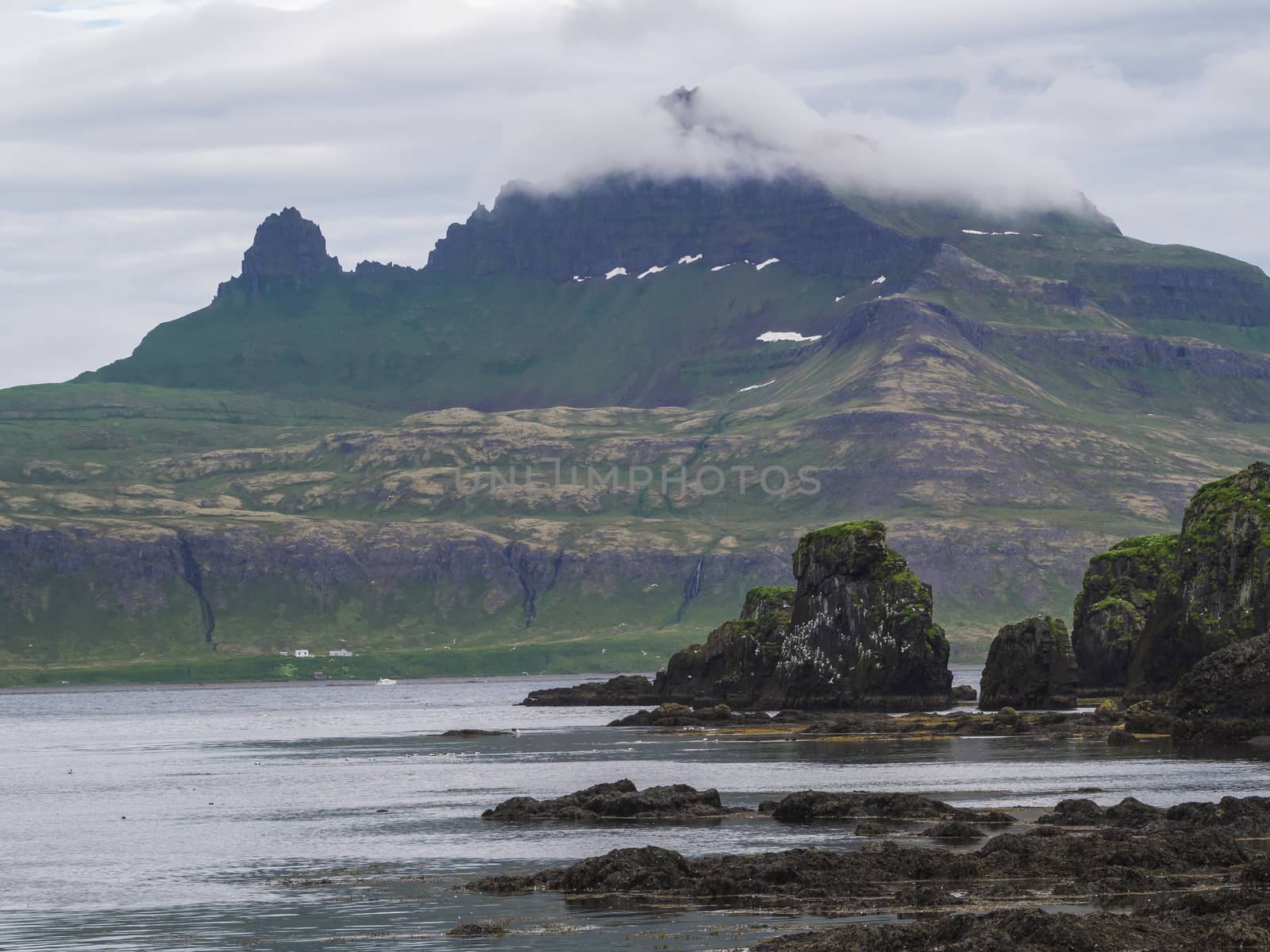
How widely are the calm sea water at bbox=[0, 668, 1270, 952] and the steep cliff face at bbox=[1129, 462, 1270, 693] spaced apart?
12.9m

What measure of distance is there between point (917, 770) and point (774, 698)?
78.1 metres

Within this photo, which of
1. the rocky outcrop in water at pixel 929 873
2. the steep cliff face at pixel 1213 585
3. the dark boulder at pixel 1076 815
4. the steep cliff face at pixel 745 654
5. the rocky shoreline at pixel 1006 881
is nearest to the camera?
the rocky shoreline at pixel 1006 881

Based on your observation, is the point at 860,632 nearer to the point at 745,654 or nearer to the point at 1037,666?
the point at 1037,666

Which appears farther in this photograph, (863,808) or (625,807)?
(625,807)

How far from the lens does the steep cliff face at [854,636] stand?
166 metres

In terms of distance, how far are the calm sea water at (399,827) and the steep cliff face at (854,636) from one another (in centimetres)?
2773

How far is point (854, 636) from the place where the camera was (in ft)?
552

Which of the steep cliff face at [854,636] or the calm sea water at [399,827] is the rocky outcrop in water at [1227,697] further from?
the steep cliff face at [854,636]

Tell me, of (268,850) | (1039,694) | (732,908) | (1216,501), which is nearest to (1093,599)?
(1039,694)

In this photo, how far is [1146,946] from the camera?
137 ft

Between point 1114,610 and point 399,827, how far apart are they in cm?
9747

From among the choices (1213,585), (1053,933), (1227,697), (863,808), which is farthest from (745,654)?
(1053,933)

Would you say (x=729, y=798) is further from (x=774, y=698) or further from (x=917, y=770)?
(x=774, y=698)

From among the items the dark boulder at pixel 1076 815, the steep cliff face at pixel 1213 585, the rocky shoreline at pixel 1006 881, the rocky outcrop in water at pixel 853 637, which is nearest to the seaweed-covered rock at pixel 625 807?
the rocky shoreline at pixel 1006 881
